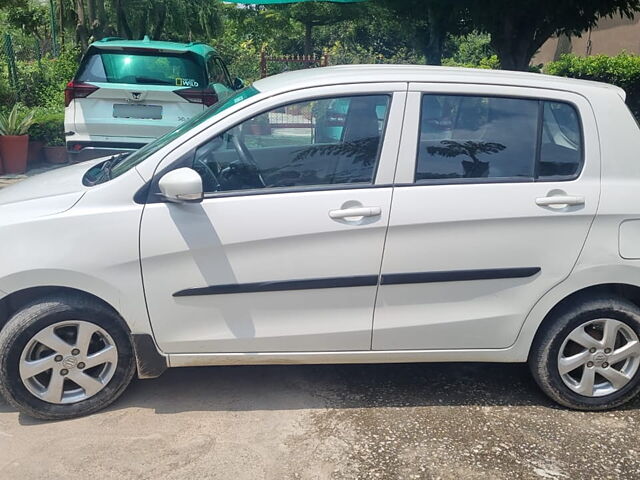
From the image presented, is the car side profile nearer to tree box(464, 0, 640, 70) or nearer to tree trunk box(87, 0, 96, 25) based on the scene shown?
tree box(464, 0, 640, 70)

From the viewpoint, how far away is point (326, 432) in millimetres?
3148

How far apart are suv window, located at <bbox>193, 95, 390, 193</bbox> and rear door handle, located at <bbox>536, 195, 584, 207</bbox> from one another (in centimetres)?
88

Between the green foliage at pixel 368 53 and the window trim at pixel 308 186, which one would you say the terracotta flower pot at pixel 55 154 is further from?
the green foliage at pixel 368 53

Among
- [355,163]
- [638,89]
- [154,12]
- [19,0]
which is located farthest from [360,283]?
[154,12]

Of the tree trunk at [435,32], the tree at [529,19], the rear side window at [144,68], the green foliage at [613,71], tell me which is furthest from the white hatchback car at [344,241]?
the green foliage at [613,71]

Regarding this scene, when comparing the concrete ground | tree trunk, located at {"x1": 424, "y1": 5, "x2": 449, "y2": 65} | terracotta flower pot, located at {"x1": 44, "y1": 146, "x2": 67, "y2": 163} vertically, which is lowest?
the concrete ground

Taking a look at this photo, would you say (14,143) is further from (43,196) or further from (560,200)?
(560,200)

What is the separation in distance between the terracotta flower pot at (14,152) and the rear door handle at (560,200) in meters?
8.02

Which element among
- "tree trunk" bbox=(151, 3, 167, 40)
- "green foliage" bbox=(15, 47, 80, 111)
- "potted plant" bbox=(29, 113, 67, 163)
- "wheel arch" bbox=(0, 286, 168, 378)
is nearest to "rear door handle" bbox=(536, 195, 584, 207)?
"wheel arch" bbox=(0, 286, 168, 378)

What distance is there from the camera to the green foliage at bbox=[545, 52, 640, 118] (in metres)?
13.0

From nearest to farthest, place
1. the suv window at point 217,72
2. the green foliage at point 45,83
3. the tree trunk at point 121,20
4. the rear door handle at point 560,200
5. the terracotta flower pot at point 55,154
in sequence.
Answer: the rear door handle at point 560,200 → the suv window at point 217,72 → the terracotta flower pot at point 55,154 → the green foliage at point 45,83 → the tree trunk at point 121,20

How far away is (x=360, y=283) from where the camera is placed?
122 inches

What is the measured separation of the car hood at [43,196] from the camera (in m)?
3.02

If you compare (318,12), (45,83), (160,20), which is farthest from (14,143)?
(318,12)
